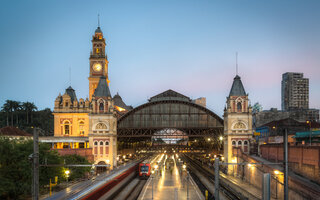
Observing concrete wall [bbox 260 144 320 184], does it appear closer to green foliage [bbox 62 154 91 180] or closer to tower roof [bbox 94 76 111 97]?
green foliage [bbox 62 154 91 180]

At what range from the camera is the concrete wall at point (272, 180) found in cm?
3114

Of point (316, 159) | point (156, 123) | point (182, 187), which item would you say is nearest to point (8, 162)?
point (182, 187)

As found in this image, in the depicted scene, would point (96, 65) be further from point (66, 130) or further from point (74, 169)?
point (74, 169)

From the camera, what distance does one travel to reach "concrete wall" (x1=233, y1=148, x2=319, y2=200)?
31.1m

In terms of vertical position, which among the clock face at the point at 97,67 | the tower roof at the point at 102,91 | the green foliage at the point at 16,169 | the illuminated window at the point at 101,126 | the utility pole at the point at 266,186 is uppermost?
the clock face at the point at 97,67

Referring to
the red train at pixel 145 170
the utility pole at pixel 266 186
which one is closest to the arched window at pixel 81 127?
the red train at pixel 145 170

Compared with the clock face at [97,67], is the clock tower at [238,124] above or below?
below

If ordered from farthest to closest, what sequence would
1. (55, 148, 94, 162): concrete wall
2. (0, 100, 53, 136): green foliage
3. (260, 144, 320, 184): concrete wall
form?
(0, 100, 53, 136): green foliage, (55, 148, 94, 162): concrete wall, (260, 144, 320, 184): concrete wall

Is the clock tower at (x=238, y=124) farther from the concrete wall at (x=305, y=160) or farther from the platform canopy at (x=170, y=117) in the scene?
the concrete wall at (x=305, y=160)

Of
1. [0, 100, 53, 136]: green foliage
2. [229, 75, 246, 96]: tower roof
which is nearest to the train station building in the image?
[229, 75, 246, 96]: tower roof

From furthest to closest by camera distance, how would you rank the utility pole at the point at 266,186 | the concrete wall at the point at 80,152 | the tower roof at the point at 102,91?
the tower roof at the point at 102,91 < the concrete wall at the point at 80,152 < the utility pole at the point at 266,186

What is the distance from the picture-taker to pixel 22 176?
126 feet

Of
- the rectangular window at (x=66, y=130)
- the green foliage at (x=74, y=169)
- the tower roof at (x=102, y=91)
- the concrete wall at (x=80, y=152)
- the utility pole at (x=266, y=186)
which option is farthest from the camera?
the rectangular window at (x=66, y=130)

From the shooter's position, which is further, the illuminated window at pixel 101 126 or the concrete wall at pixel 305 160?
the illuminated window at pixel 101 126
